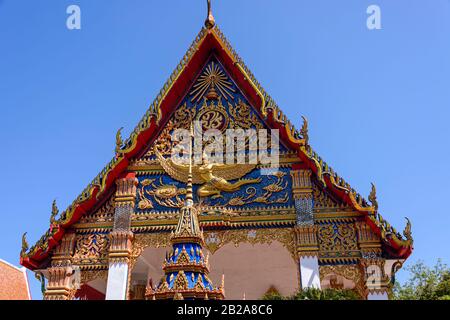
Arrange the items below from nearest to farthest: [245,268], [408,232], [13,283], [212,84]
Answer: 1. [408,232]
2. [212,84]
3. [245,268]
4. [13,283]

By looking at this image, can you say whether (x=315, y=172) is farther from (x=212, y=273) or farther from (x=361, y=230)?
(x=212, y=273)

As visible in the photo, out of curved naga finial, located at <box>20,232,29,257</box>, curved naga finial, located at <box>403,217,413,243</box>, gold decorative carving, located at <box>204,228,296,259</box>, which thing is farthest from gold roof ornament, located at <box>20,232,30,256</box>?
curved naga finial, located at <box>403,217,413,243</box>

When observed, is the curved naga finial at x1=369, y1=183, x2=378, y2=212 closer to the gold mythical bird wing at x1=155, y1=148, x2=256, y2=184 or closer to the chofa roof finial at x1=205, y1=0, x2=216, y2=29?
the gold mythical bird wing at x1=155, y1=148, x2=256, y2=184

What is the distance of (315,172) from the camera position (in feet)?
36.0

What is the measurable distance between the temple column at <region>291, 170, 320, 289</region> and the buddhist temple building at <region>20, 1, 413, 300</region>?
0.07ft

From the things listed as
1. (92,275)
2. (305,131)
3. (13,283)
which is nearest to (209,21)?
(305,131)

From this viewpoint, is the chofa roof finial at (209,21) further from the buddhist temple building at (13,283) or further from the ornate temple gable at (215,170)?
the buddhist temple building at (13,283)

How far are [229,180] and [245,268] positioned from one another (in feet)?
12.0

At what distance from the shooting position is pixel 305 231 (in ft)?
34.2

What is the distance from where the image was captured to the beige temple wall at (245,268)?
1255cm

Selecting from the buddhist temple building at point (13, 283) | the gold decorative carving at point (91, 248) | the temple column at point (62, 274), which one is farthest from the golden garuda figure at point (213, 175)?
the buddhist temple building at point (13, 283)

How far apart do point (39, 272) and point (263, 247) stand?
5.20 m

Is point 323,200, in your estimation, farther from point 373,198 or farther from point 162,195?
point 162,195
